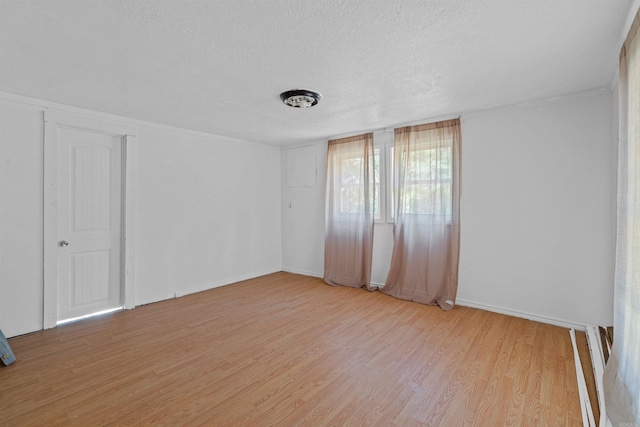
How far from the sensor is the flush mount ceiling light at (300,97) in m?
2.88

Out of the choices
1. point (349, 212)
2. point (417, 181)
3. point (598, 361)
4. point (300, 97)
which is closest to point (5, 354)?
point (300, 97)

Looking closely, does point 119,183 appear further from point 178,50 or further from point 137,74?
point 178,50

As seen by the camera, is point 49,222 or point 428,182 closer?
point 49,222

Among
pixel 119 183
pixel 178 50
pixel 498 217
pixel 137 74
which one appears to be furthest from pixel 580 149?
pixel 119 183

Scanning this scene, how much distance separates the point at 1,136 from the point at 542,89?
17.7 feet

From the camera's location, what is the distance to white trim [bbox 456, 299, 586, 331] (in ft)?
10.3

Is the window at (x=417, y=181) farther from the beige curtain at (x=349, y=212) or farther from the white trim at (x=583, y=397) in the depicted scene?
the white trim at (x=583, y=397)

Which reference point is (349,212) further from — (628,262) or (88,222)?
(88,222)

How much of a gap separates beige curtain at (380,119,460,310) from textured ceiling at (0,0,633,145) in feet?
2.11

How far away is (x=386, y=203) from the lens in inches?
179

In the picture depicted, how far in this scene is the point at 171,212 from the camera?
14.0ft

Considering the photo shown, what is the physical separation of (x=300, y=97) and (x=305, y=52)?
31.0 inches

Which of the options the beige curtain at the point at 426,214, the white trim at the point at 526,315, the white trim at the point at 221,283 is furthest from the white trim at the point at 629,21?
the white trim at the point at 221,283

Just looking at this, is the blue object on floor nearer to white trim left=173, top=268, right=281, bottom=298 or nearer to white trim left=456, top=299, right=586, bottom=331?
white trim left=173, top=268, right=281, bottom=298
